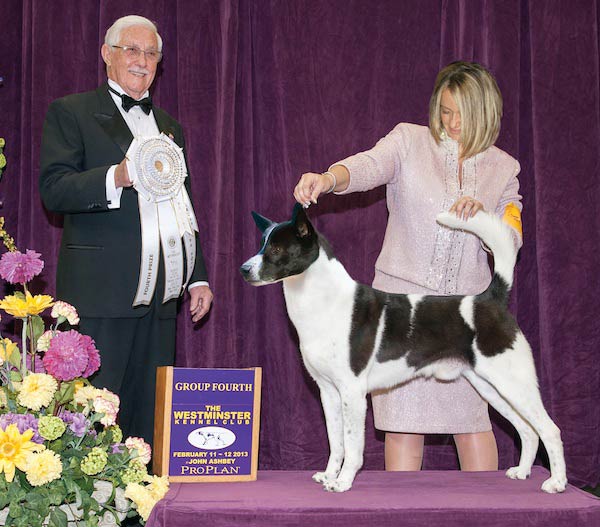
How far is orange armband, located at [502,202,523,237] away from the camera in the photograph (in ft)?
8.51

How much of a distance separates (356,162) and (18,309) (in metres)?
1.28

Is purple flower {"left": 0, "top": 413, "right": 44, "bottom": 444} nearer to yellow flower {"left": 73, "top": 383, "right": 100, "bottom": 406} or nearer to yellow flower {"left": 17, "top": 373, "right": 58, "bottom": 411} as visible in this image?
yellow flower {"left": 17, "top": 373, "right": 58, "bottom": 411}

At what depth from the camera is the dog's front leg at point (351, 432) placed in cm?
221

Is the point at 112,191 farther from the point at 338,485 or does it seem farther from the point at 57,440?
the point at 338,485

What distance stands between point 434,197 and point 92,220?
1.30 meters

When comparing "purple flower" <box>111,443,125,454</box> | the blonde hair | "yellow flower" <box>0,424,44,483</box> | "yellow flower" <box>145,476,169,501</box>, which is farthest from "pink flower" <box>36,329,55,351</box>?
the blonde hair

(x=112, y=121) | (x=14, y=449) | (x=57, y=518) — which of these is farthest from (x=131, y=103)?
(x=57, y=518)

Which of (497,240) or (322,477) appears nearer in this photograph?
(322,477)

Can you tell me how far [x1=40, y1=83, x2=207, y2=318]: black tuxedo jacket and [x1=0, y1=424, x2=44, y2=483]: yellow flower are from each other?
84 centimetres

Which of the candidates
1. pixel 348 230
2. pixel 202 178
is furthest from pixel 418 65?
pixel 202 178

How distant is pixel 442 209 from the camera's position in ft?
9.02

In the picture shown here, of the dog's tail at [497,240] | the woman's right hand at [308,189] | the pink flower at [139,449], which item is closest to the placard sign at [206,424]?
the pink flower at [139,449]

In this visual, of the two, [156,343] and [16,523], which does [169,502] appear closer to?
[16,523]

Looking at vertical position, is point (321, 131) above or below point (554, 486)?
above
